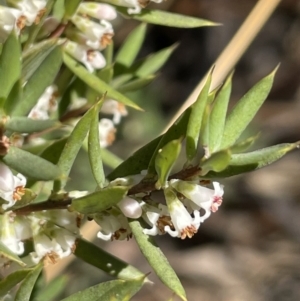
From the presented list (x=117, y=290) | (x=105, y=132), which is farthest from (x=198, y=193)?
(x=105, y=132)

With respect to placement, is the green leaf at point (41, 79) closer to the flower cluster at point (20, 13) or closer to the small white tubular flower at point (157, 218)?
the flower cluster at point (20, 13)

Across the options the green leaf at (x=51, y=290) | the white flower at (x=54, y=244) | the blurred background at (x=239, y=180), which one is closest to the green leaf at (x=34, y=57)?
the white flower at (x=54, y=244)

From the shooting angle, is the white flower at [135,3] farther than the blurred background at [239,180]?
No

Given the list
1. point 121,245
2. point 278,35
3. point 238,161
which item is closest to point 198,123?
point 238,161

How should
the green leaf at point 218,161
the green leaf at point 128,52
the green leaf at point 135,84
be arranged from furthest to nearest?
the green leaf at point 128,52
the green leaf at point 135,84
the green leaf at point 218,161

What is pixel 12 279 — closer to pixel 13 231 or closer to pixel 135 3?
pixel 13 231

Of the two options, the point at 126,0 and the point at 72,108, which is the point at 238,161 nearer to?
the point at 126,0
